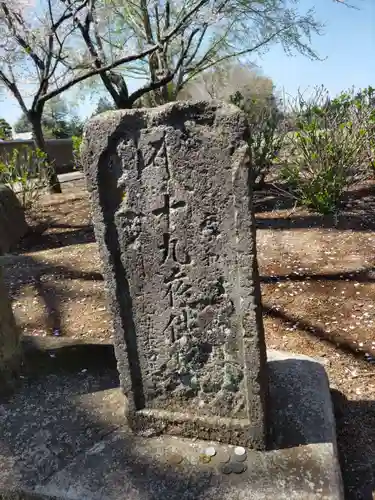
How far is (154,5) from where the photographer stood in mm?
9180

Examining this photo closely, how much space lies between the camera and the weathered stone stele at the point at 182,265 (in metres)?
1.37

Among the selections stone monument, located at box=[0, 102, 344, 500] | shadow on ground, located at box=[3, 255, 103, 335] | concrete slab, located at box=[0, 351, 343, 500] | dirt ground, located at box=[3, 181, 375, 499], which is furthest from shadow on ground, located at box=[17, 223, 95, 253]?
stone monument, located at box=[0, 102, 344, 500]

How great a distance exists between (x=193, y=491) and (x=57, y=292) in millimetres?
2737

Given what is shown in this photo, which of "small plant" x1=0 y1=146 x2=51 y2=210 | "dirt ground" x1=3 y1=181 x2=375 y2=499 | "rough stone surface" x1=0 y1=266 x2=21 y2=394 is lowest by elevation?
"dirt ground" x1=3 y1=181 x2=375 y2=499

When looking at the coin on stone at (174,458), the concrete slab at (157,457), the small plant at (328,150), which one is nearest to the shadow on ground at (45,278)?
the concrete slab at (157,457)

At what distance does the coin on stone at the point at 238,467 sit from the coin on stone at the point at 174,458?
0.19 m

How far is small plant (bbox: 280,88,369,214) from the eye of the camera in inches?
196

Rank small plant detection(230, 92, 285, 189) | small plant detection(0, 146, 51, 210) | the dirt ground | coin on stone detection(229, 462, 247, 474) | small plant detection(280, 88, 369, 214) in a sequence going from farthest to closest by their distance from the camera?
small plant detection(230, 92, 285, 189)
small plant detection(0, 146, 51, 210)
small plant detection(280, 88, 369, 214)
the dirt ground
coin on stone detection(229, 462, 247, 474)

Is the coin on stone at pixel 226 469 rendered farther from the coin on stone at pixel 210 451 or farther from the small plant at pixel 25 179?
the small plant at pixel 25 179

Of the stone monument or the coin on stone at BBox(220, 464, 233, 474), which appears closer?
the stone monument

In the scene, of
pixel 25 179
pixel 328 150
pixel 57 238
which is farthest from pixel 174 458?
pixel 25 179

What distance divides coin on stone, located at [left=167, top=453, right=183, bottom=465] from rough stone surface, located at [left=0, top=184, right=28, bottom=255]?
4.53 m

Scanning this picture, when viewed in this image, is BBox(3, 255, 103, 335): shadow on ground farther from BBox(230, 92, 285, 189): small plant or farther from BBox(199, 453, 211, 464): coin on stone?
BBox(230, 92, 285, 189): small plant

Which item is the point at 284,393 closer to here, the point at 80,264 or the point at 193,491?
the point at 193,491
